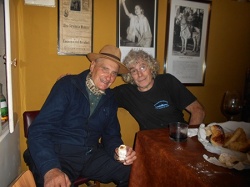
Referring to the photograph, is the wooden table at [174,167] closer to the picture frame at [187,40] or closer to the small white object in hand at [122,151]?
the small white object in hand at [122,151]

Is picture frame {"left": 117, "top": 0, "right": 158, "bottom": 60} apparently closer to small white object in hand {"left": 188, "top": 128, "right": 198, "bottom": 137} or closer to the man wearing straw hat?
the man wearing straw hat

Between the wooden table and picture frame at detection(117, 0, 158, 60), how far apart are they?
1078 millimetres

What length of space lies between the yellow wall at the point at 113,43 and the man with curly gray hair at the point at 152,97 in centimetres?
30

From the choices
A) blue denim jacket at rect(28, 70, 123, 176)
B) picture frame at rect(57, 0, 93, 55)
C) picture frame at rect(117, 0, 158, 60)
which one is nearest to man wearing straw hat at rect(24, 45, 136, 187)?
blue denim jacket at rect(28, 70, 123, 176)

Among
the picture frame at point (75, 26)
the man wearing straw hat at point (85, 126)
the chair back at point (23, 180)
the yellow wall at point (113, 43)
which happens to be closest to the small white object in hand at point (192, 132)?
the man wearing straw hat at point (85, 126)

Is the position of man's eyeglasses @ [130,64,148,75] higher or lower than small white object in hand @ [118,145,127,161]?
higher

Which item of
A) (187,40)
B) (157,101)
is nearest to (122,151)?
(157,101)

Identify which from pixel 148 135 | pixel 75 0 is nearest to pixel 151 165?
pixel 148 135

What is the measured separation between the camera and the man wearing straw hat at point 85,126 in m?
1.35

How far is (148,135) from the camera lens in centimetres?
118

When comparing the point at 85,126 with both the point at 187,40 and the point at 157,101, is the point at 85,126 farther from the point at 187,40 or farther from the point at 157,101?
the point at 187,40

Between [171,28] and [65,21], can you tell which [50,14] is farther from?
[171,28]

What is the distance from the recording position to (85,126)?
1519mm

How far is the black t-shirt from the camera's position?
1769 mm
